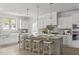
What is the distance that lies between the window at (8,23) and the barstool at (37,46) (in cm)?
64

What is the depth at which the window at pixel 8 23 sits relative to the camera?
3034 millimetres

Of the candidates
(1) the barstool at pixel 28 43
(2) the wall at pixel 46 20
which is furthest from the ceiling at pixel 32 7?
(1) the barstool at pixel 28 43

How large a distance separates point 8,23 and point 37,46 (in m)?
0.93

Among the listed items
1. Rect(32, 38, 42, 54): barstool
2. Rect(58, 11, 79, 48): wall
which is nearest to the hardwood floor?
Rect(58, 11, 79, 48): wall

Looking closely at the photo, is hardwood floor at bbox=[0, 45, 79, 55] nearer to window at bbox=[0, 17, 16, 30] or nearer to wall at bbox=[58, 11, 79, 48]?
wall at bbox=[58, 11, 79, 48]

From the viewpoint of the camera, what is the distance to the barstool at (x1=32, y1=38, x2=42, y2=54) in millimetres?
3111

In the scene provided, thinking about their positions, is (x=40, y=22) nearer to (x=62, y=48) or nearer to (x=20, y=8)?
(x=20, y=8)

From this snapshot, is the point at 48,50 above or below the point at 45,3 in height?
below

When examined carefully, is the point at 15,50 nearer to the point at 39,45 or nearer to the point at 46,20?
the point at 39,45

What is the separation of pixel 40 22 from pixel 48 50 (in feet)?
2.37

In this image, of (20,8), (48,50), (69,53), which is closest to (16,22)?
(20,8)

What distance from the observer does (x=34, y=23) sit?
10.0ft

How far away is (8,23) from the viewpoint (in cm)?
308
